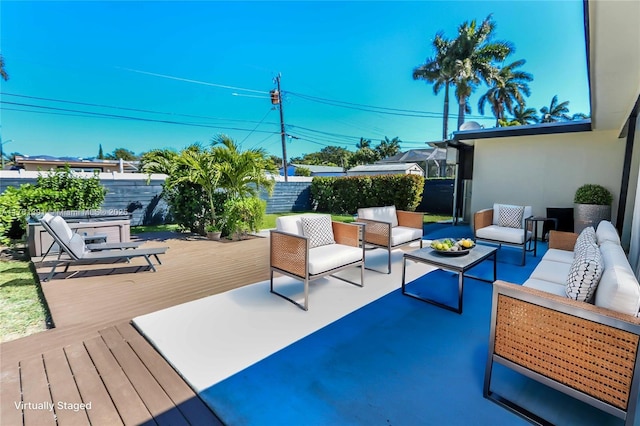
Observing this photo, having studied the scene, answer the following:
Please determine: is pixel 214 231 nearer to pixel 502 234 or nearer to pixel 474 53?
pixel 502 234

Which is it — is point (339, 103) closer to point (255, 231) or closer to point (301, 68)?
point (301, 68)

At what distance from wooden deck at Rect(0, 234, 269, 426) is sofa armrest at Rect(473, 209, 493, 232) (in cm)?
418

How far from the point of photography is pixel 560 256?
362cm

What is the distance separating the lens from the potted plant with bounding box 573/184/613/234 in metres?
6.02

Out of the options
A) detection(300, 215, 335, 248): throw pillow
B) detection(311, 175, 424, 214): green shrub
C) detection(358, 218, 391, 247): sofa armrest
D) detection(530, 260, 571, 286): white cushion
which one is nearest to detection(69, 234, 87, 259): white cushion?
detection(300, 215, 335, 248): throw pillow

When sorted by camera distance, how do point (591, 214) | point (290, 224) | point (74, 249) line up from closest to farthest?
point (290, 224), point (74, 249), point (591, 214)

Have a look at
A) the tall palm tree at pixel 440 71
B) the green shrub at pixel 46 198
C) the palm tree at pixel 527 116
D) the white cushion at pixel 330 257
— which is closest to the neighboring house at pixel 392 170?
the tall palm tree at pixel 440 71

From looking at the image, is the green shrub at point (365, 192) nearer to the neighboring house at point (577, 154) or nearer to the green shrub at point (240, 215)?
the neighboring house at point (577, 154)

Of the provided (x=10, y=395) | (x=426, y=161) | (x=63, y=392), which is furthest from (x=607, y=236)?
(x=426, y=161)

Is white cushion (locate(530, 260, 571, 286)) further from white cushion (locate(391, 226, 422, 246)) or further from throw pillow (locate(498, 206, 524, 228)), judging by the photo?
throw pillow (locate(498, 206, 524, 228))

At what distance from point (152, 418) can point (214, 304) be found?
1591 millimetres

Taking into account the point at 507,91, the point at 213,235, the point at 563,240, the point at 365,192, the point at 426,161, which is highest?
the point at 507,91

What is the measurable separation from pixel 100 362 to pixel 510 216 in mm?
6466

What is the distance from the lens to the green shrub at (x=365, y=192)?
1042cm
